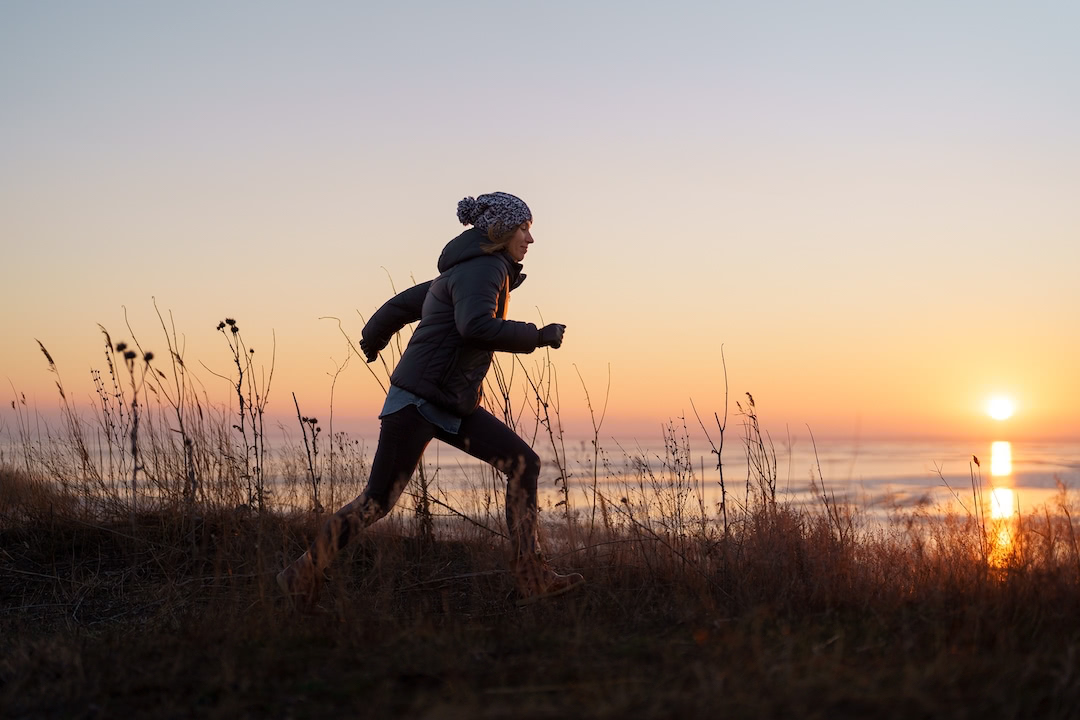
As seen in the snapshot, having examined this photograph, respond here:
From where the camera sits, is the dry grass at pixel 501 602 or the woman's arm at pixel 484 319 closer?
the dry grass at pixel 501 602

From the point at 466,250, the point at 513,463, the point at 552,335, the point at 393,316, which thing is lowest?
the point at 513,463

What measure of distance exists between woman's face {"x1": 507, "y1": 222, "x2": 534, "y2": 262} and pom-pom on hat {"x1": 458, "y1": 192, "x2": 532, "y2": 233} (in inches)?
1.6

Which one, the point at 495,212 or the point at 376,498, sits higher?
the point at 495,212

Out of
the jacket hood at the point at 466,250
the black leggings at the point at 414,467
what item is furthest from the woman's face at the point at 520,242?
the black leggings at the point at 414,467

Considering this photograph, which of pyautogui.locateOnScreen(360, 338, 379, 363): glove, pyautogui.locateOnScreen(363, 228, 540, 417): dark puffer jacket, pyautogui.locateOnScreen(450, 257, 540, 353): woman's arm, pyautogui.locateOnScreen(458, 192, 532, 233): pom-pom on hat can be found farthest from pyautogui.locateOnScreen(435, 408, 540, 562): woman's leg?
pyautogui.locateOnScreen(458, 192, 532, 233): pom-pom on hat

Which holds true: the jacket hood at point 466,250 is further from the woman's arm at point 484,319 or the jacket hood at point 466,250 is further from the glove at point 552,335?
the glove at point 552,335

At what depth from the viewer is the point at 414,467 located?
438 centimetres

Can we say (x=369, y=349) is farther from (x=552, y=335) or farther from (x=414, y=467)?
(x=552, y=335)

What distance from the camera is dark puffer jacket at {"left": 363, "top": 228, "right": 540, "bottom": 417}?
13.9 feet

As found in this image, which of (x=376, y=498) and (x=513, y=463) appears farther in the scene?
(x=513, y=463)

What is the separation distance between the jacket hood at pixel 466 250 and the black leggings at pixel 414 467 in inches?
28.0

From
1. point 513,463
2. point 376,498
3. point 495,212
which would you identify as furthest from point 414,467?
point 495,212

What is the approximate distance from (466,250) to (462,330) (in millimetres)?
457

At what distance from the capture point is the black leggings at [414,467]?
421 cm
